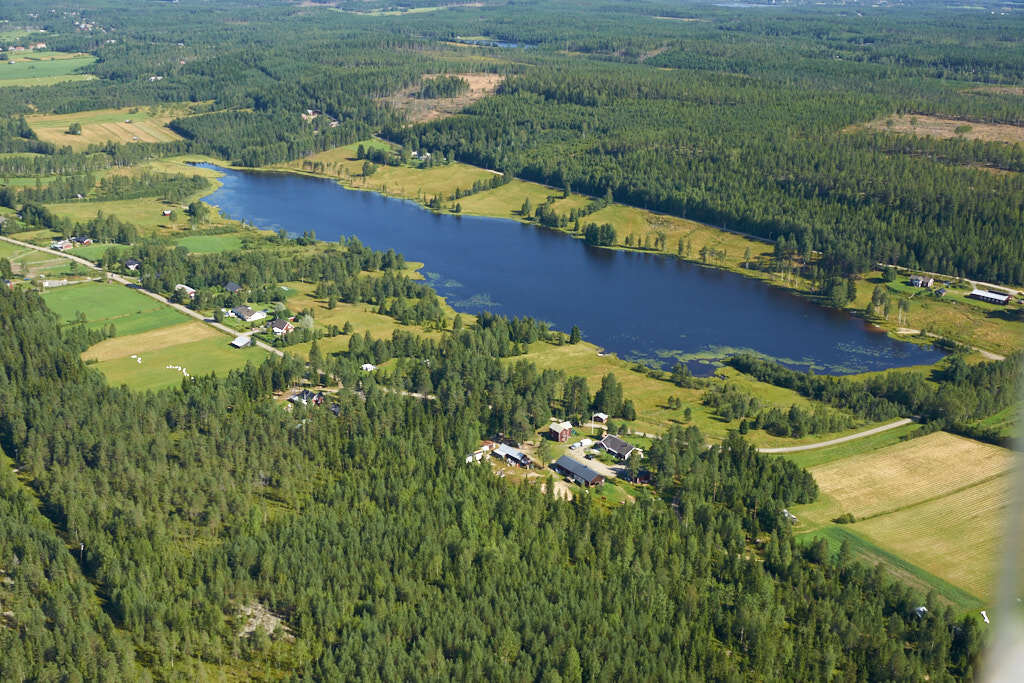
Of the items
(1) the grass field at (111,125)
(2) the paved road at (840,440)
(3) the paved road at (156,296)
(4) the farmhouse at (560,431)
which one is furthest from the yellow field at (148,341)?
(1) the grass field at (111,125)

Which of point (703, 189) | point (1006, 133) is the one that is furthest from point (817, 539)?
point (1006, 133)

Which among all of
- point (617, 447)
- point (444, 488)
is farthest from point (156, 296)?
point (617, 447)

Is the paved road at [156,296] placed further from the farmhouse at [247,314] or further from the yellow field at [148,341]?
the farmhouse at [247,314]

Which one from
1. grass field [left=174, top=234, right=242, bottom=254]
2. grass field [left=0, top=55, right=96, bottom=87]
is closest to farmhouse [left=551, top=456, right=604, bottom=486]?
grass field [left=174, top=234, right=242, bottom=254]

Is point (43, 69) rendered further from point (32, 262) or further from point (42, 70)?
point (32, 262)

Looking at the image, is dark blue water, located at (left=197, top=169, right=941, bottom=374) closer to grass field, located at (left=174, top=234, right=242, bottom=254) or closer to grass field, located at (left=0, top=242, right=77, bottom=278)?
grass field, located at (left=174, top=234, right=242, bottom=254)

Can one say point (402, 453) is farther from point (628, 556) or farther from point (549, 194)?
point (549, 194)
